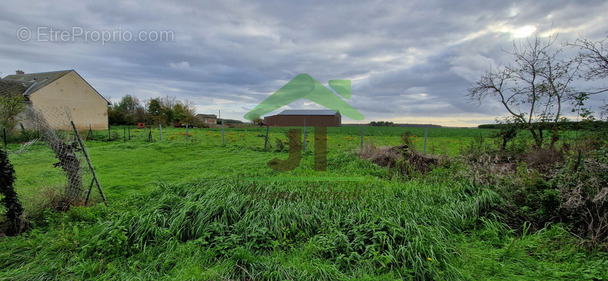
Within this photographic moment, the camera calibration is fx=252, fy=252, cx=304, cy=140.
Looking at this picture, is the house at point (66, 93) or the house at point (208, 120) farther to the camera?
the house at point (208, 120)

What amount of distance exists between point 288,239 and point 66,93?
93.3ft

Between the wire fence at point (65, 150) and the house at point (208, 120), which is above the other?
the house at point (208, 120)

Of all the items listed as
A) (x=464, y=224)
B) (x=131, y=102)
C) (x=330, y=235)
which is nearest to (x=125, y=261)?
(x=330, y=235)

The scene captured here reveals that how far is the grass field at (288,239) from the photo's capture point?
8.56 ft

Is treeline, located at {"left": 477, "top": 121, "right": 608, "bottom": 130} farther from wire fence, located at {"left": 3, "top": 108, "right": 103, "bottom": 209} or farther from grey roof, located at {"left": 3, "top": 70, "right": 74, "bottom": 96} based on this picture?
grey roof, located at {"left": 3, "top": 70, "right": 74, "bottom": 96}

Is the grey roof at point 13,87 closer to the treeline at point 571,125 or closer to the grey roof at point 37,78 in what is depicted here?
the grey roof at point 37,78

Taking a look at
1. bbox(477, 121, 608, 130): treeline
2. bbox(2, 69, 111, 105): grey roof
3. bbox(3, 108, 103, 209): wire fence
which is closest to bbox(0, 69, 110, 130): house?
bbox(2, 69, 111, 105): grey roof

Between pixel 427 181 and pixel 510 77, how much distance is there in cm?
435

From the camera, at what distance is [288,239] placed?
3223 mm

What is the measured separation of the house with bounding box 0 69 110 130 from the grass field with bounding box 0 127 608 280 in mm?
20738

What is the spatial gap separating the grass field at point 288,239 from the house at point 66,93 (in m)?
20.7

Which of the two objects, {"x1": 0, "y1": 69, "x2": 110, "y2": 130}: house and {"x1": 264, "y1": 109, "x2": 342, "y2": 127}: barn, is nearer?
{"x1": 264, "y1": 109, "x2": 342, "y2": 127}: barn

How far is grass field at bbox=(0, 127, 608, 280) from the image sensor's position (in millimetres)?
2609

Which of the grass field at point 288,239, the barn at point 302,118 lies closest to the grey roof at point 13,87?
the barn at point 302,118
